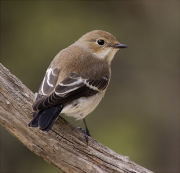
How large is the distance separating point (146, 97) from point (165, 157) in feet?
5.22

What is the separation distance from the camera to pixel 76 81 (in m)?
4.25

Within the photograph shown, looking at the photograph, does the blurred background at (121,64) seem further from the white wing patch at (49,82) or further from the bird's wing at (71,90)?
the white wing patch at (49,82)

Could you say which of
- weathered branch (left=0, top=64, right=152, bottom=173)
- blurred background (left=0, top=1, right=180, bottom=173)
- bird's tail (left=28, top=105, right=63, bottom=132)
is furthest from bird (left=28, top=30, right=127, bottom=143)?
blurred background (left=0, top=1, right=180, bottom=173)

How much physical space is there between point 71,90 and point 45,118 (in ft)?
1.87

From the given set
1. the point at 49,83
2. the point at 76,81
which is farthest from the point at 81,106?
the point at 49,83

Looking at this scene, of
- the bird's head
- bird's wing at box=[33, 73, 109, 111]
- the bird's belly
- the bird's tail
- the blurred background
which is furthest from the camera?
the blurred background

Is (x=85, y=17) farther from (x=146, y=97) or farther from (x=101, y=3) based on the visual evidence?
(x=146, y=97)

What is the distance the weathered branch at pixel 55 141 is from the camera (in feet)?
12.8

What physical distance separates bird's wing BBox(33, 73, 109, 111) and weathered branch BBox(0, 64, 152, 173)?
0.31 metres

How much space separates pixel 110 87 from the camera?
8562mm

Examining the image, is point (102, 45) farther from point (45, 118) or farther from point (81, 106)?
point (45, 118)

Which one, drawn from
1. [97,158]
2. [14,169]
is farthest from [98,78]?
[14,169]

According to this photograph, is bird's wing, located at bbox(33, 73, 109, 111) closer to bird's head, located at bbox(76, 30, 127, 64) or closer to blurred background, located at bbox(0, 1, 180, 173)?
bird's head, located at bbox(76, 30, 127, 64)

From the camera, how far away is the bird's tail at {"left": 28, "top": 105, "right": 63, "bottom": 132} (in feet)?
11.8
